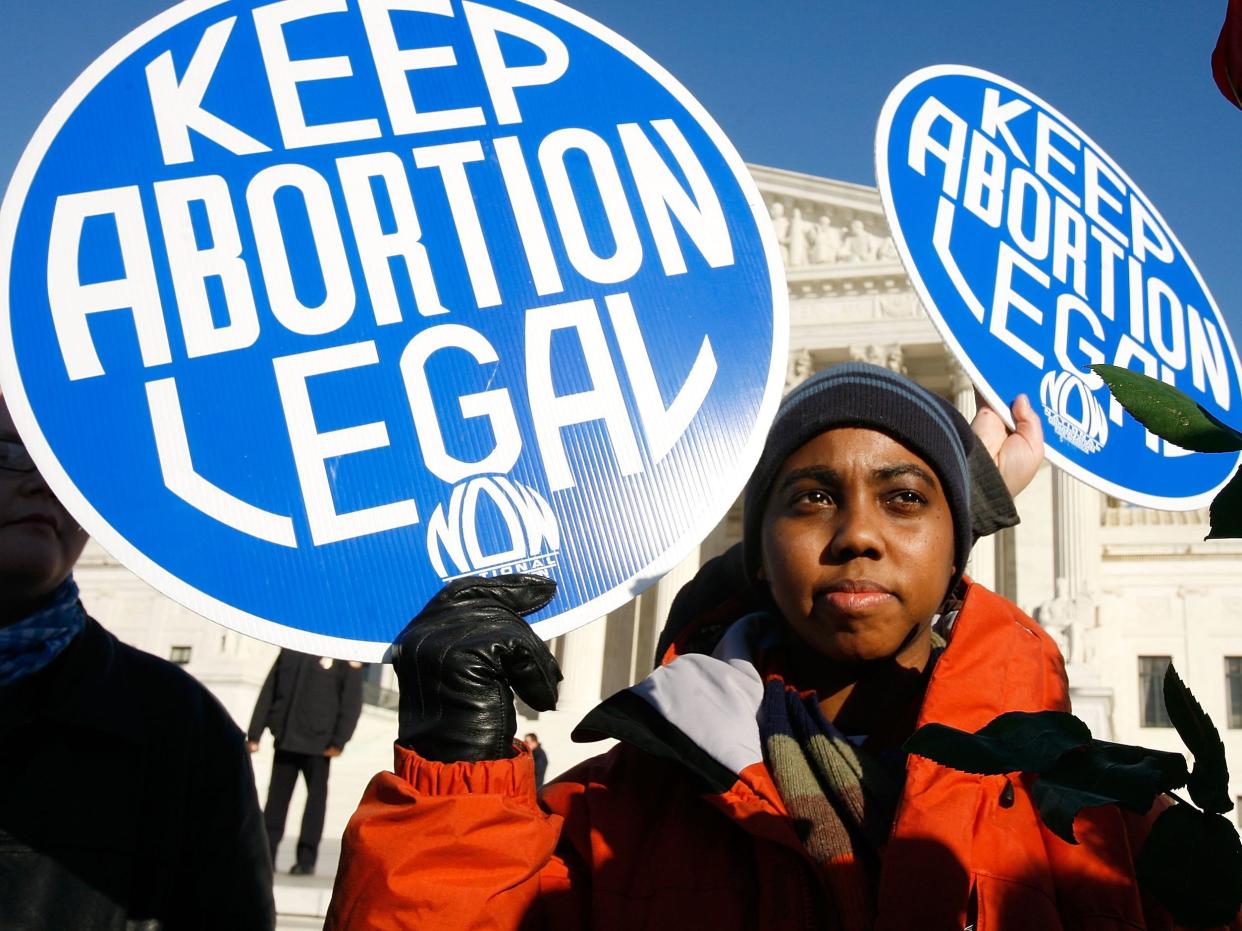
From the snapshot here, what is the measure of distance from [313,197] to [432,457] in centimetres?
46

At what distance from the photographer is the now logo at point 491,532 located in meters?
1.69

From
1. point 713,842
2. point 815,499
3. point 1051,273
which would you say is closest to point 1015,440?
point 1051,273

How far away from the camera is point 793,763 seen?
1.69m

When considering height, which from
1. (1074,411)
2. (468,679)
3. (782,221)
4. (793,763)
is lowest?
(793,763)

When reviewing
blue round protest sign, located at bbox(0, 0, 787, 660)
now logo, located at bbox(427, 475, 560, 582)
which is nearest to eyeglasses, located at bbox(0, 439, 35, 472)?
blue round protest sign, located at bbox(0, 0, 787, 660)

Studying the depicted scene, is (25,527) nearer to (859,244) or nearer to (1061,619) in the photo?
(1061,619)

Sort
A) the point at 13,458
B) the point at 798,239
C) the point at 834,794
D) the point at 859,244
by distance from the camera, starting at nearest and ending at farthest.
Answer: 1. the point at 834,794
2. the point at 13,458
3. the point at 859,244
4. the point at 798,239

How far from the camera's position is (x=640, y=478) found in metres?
1.82

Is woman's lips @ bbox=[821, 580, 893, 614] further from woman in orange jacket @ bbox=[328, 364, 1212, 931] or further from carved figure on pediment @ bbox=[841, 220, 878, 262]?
carved figure on pediment @ bbox=[841, 220, 878, 262]

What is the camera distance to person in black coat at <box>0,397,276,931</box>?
7.16 feet

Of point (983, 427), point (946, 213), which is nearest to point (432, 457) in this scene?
point (983, 427)

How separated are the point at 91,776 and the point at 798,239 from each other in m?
30.2

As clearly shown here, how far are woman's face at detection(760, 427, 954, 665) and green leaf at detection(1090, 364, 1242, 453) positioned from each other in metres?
0.86

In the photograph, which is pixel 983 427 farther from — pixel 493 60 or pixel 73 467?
pixel 73 467
